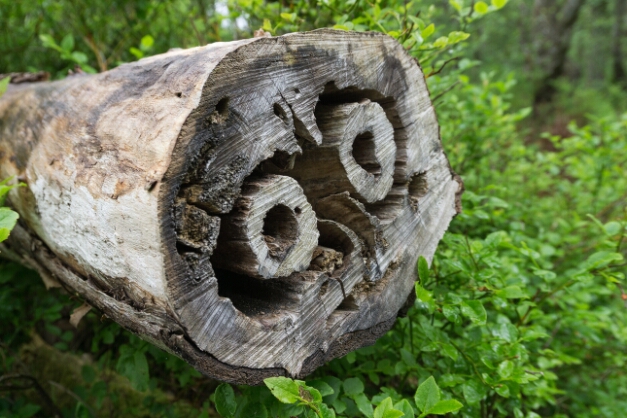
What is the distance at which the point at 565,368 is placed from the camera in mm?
2635

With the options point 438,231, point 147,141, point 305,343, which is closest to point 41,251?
point 147,141

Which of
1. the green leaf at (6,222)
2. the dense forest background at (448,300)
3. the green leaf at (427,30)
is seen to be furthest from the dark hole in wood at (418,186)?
the green leaf at (6,222)

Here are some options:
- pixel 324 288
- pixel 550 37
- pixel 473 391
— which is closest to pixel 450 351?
pixel 473 391

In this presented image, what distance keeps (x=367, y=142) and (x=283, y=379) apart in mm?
761

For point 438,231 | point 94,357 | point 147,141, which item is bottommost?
point 94,357

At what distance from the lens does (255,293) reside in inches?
49.7

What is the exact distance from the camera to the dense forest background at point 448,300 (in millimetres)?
1432

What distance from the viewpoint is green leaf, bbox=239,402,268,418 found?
117 centimetres

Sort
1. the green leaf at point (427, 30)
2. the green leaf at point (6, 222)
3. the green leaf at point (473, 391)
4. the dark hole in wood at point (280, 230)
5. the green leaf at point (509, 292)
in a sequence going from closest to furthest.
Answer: the green leaf at point (6, 222), the dark hole in wood at point (280, 230), the green leaf at point (473, 391), the green leaf at point (509, 292), the green leaf at point (427, 30)

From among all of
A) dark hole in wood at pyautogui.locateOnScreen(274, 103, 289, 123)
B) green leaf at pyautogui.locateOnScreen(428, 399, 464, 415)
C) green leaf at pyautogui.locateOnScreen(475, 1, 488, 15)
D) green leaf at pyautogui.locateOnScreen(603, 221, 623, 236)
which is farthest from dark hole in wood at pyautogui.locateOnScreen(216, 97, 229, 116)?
green leaf at pyautogui.locateOnScreen(603, 221, 623, 236)

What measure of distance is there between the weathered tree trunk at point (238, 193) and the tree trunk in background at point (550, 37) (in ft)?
26.2

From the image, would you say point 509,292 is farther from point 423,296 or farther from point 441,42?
point 441,42

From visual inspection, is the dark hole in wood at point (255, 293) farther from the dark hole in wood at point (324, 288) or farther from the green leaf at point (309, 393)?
the green leaf at point (309, 393)

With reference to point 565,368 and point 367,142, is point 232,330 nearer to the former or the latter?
point 367,142
